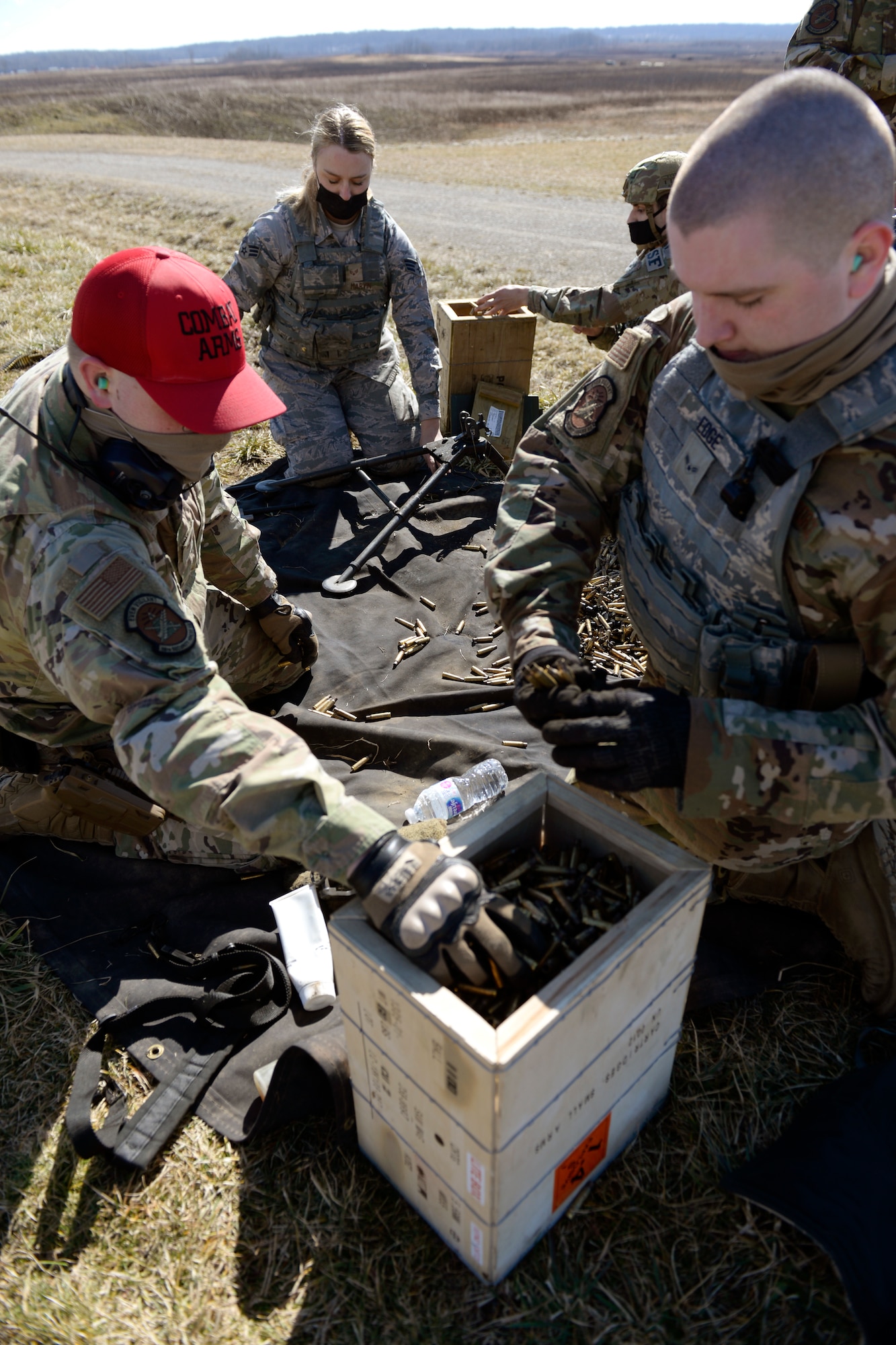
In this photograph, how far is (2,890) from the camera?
3.98 m

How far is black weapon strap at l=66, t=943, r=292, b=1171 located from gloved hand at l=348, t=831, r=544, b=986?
122 cm

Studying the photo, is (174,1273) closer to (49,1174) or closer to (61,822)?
(49,1174)

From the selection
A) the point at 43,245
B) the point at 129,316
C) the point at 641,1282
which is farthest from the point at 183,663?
the point at 43,245

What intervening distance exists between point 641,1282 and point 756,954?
4.28 ft

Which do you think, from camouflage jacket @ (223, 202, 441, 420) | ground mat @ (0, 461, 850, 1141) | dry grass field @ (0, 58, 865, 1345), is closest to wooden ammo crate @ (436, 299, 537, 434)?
camouflage jacket @ (223, 202, 441, 420)

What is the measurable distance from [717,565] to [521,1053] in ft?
5.51

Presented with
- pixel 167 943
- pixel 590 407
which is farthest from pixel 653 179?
pixel 167 943

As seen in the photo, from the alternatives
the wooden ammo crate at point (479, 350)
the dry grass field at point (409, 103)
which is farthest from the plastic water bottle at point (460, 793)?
the dry grass field at point (409, 103)

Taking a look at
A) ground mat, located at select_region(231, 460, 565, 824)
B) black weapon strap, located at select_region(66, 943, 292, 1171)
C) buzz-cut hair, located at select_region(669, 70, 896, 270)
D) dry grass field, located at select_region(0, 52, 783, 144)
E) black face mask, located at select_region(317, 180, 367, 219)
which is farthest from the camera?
dry grass field, located at select_region(0, 52, 783, 144)

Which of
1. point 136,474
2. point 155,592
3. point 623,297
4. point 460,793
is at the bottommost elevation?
point 460,793

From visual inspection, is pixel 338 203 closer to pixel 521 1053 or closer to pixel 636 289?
pixel 636 289

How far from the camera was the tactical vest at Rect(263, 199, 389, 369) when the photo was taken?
6914 mm

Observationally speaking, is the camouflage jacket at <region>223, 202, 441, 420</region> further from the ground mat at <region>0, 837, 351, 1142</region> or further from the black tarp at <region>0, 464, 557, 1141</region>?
the ground mat at <region>0, 837, 351, 1142</region>

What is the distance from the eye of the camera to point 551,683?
9.50 feet
